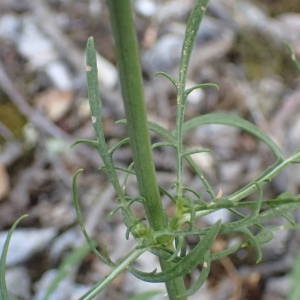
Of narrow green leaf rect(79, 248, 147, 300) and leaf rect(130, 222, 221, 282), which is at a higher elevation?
leaf rect(130, 222, 221, 282)

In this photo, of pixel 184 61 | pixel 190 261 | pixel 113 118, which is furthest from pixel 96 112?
pixel 113 118

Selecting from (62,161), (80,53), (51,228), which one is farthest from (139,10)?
(51,228)

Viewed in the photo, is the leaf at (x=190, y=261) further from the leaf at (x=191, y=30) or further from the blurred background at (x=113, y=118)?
the blurred background at (x=113, y=118)

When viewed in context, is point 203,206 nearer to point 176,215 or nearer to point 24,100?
point 176,215

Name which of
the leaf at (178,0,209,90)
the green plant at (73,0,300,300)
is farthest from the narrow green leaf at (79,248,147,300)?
the leaf at (178,0,209,90)

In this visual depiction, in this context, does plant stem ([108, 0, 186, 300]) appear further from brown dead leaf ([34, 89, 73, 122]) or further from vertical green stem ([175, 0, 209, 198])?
brown dead leaf ([34, 89, 73, 122])
